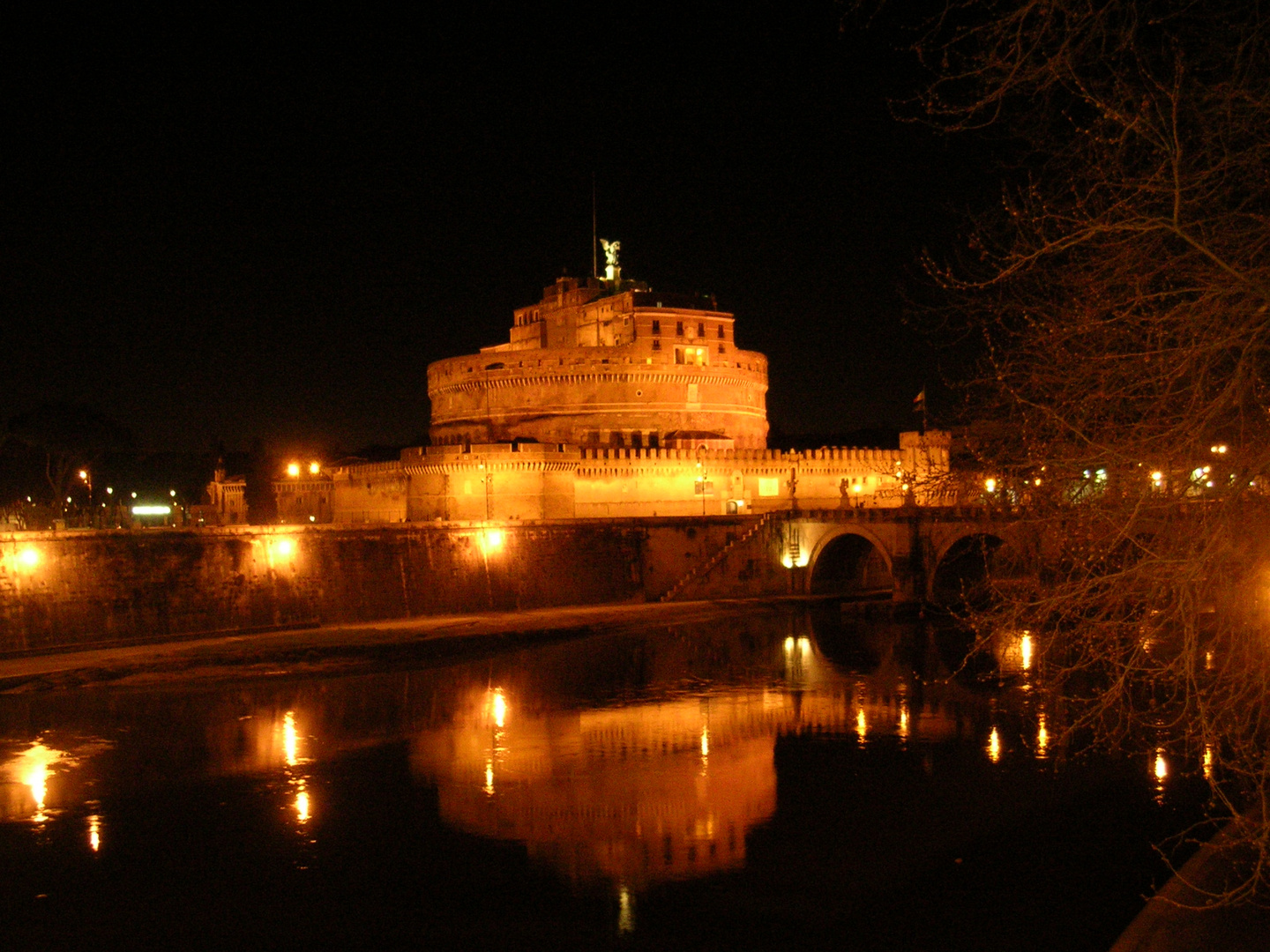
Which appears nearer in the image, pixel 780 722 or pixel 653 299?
pixel 780 722

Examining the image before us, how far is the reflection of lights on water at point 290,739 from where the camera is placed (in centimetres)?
1791

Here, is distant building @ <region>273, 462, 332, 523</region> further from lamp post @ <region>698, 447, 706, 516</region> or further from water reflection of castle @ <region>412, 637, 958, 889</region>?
water reflection of castle @ <region>412, 637, 958, 889</region>

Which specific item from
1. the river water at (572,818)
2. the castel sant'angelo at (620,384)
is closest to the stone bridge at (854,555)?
the castel sant'angelo at (620,384)

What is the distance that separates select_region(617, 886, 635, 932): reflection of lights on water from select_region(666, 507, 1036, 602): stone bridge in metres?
22.6

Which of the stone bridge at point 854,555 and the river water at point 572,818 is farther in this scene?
the stone bridge at point 854,555

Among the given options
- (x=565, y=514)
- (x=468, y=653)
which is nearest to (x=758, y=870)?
(x=468, y=653)

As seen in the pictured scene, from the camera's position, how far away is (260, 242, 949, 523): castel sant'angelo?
39.6 m

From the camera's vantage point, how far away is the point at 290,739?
19266mm

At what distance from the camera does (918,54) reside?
6289mm

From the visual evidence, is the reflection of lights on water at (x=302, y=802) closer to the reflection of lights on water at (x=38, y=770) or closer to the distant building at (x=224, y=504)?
the reflection of lights on water at (x=38, y=770)

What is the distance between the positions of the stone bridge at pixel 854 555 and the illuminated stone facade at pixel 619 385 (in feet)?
24.1

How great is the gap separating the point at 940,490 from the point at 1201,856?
13.2 ft

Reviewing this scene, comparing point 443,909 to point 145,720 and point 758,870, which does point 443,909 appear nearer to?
point 758,870

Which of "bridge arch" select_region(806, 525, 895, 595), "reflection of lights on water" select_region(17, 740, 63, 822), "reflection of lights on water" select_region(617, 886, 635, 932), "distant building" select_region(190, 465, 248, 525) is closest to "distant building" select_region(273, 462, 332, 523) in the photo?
"distant building" select_region(190, 465, 248, 525)
